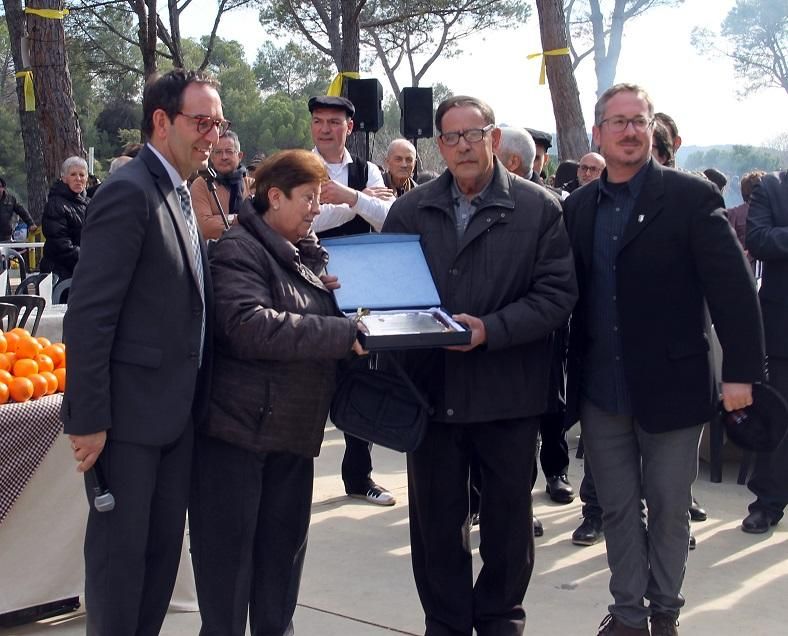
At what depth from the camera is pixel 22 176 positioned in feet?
115

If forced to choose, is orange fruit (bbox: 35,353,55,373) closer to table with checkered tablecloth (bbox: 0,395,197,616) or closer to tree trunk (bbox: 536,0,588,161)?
table with checkered tablecloth (bbox: 0,395,197,616)

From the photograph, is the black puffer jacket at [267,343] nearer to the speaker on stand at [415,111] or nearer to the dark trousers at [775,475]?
the dark trousers at [775,475]

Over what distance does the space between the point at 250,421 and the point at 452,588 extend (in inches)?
38.0

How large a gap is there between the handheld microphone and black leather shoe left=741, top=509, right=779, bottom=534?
10.4 ft

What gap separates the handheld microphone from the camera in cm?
254

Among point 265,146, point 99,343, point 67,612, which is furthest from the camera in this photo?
point 265,146

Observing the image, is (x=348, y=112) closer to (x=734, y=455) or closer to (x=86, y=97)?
(x=734, y=455)

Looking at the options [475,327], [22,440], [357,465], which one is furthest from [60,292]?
[475,327]

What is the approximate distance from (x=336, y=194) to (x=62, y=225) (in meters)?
4.77

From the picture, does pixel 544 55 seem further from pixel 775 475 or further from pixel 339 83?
pixel 775 475

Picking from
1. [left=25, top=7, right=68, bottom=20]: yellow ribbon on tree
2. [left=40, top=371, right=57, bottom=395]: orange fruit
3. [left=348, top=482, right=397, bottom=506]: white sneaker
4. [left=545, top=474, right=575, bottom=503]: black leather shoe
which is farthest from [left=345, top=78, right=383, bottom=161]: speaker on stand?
[left=40, top=371, right=57, bottom=395]: orange fruit

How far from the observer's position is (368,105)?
789 cm

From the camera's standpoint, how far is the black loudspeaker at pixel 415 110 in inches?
340

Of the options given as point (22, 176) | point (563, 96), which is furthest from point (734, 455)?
point (22, 176)
